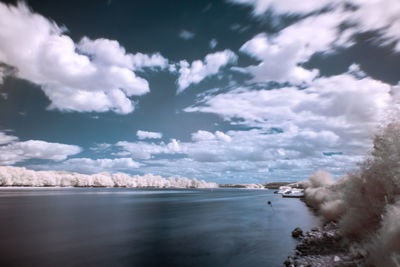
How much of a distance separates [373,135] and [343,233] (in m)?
7.45

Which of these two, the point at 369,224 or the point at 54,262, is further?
the point at 54,262

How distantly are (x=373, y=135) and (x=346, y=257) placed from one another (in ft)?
26.6

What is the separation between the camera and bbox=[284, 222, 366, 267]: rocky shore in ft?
40.0

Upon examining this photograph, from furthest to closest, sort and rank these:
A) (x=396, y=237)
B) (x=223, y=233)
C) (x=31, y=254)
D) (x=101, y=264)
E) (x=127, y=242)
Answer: (x=223, y=233) < (x=127, y=242) < (x=31, y=254) < (x=101, y=264) < (x=396, y=237)

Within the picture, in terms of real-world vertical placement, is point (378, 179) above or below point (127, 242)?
above

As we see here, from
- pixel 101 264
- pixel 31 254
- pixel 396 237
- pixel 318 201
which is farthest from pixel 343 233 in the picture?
pixel 318 201

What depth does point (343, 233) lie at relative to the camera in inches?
641

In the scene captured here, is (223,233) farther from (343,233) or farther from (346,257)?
(346,257)

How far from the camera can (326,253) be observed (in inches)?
574

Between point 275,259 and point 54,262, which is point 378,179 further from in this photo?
point 54,262

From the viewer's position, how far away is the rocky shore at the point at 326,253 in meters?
12.2

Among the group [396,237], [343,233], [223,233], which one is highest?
[396,237]

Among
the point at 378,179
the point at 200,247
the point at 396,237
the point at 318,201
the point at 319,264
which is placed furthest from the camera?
the point at 318,201

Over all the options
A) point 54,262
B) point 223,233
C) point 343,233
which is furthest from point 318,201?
point 54,262
